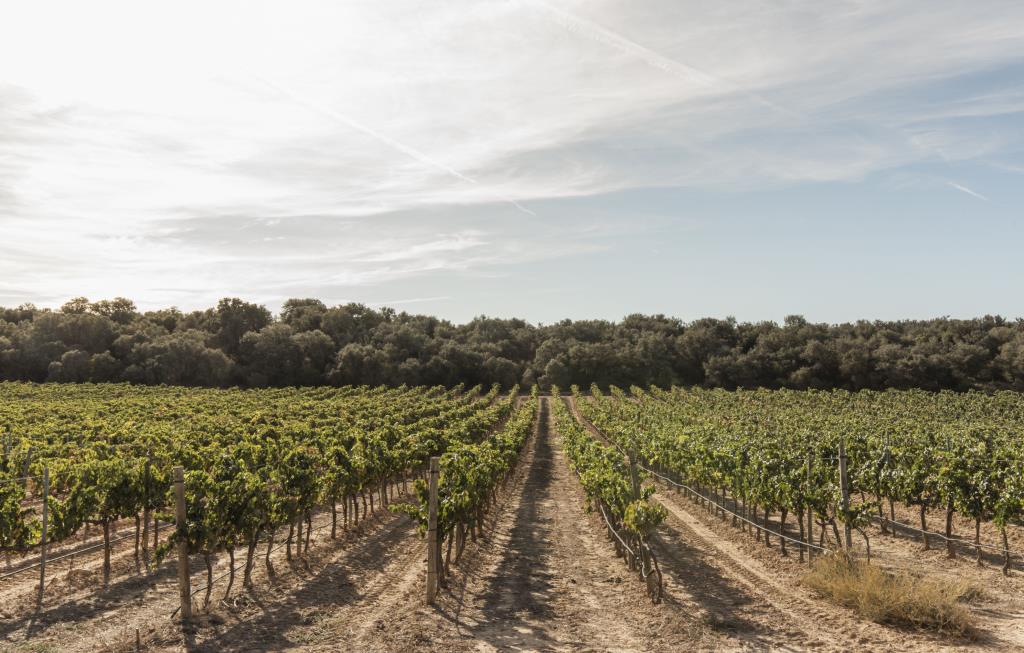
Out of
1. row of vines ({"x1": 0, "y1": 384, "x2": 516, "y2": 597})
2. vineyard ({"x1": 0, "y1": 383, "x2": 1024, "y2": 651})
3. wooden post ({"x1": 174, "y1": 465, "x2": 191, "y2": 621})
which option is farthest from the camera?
row of vines ({"x1": 0, "y1": 384, "x2": 516, "y2": 597})

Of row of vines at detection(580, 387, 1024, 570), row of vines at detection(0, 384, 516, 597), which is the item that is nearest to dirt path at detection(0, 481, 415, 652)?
row of vines at detection(0, 384, 516, 597)

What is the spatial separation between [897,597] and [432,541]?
844 cm

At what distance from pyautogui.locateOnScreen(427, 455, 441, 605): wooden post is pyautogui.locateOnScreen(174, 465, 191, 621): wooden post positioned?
4.27 meters

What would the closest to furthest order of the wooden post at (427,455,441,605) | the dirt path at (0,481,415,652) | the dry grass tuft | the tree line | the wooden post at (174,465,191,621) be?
the dirt path at (0,481,415,652)
the dry grass tuft
the wooden post at (174,465,191,621)
the wooden post at (427,455,441,605)
the tree line

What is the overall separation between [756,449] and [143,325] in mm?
98562

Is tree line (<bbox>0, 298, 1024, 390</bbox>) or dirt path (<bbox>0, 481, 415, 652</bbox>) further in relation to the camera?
tree line (<bbox>0, 298, 1024, 390</bbox>)

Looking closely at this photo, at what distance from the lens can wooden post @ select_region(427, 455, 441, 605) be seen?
1205cm

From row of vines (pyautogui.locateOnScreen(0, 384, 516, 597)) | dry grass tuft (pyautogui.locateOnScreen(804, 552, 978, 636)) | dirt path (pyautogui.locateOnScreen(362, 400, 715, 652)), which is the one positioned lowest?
dirt path (pyautogui.locateOnScreen(362, 400, 715, 652))

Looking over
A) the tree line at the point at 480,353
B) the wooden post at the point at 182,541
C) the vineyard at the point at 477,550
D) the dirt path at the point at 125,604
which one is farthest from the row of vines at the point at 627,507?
the tree line at the point at 480,353

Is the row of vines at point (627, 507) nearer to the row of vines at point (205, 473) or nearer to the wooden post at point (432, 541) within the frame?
the wooden post at point (432, 541)

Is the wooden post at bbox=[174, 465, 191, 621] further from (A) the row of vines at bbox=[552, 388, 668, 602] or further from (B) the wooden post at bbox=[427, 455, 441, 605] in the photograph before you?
(A) the row of vines at bbox=[552, 388, 668, 602]

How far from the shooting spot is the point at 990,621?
11227mm

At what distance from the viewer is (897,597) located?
1103 centimetres

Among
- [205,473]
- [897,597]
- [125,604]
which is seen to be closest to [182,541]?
[205,473]
